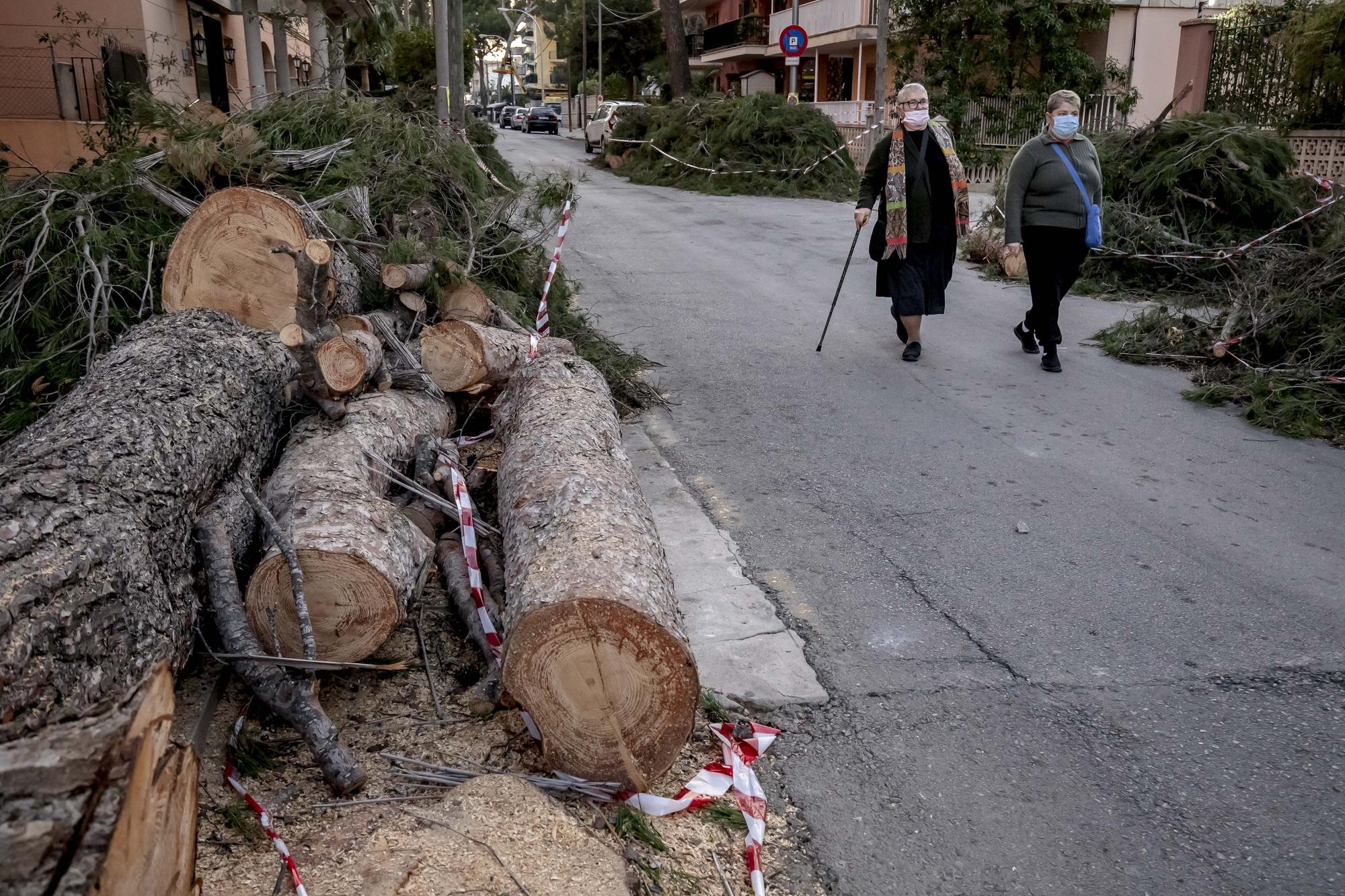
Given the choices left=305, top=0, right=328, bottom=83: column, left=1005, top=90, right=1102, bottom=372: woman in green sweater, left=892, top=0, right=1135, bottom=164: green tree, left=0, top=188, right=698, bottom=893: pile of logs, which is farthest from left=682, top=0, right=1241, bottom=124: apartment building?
left=0, top=188, right=698, bottom=893: pile of logs

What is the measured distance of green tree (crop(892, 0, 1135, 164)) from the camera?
2408 cm

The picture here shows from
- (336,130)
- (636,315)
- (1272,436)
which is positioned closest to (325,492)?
(336,130)

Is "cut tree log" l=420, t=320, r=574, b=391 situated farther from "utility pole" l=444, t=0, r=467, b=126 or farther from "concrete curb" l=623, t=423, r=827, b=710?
"utility pole" l=444, t=0, r=467, b=126

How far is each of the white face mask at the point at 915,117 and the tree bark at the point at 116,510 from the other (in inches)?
205

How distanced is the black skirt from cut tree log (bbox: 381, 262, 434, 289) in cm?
366

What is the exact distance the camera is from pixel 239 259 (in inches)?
212

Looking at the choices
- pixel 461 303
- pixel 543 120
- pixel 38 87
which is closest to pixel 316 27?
pixel 38 87

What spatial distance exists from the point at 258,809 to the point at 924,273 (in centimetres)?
657

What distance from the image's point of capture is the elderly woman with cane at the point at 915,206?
8.02 m

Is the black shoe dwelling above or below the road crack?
above

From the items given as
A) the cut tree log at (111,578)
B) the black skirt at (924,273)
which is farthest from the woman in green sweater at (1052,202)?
the cut tree log at (111,578)

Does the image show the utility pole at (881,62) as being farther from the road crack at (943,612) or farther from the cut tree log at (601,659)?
the cut tree log at (601,659)

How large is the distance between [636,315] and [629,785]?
7277 mm

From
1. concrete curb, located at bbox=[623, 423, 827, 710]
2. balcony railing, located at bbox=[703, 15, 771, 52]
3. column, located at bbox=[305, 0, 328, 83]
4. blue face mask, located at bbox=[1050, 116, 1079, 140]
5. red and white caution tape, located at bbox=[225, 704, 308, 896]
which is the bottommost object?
concrete curb, located at bbox=[623, 423, 827, 710]
